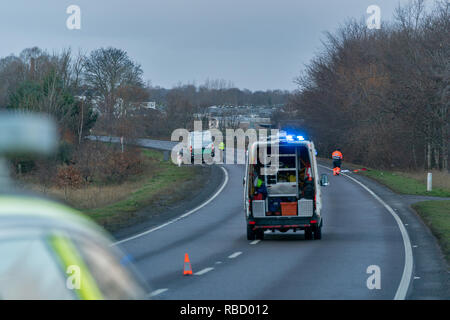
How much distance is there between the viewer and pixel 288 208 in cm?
1902

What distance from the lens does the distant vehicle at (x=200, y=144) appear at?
51.1 metres

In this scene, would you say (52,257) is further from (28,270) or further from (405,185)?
(405,185)

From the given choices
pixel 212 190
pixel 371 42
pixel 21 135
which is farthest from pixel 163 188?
pixel 371 42

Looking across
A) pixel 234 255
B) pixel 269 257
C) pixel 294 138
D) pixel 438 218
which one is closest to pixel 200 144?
pixel 438 218

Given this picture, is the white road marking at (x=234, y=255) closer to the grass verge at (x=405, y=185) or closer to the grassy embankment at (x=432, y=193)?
the grassy embankment at (x=432, y=193)

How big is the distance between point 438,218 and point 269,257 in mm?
9608

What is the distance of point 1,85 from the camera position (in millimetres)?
71188

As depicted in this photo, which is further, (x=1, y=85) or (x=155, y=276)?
(x=1, y=85)

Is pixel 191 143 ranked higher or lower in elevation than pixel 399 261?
higher

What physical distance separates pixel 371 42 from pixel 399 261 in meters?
57.4
